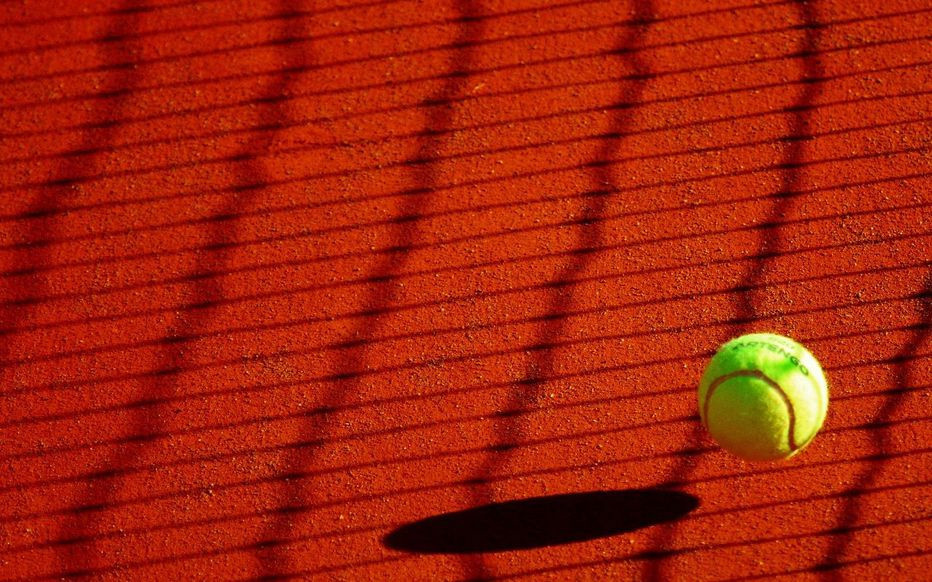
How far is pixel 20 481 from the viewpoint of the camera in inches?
171

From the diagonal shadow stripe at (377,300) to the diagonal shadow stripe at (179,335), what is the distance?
0.68m

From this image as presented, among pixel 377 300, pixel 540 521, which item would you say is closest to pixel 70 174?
pixel 377 300

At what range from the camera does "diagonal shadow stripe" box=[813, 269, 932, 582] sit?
157 inches

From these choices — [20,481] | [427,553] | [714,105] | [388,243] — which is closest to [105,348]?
[20,481]

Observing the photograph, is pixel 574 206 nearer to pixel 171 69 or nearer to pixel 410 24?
pixel 410 24

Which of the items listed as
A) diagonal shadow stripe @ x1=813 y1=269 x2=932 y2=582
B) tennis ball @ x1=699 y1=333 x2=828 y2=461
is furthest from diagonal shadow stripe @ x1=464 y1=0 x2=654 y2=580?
diagonal shadow stripe @ x1=813 y1=269 x2=932 y2=582

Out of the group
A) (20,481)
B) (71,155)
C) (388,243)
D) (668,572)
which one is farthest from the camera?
(71,155)

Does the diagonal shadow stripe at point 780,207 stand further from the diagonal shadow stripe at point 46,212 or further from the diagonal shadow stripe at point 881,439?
the diagonal shadow stripe at point 46,212

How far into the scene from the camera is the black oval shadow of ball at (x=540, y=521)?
4082 mm

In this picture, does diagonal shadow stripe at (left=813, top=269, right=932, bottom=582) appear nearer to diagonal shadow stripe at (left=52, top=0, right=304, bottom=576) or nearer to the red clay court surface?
the red clay court surface

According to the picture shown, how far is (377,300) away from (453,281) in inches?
14.7

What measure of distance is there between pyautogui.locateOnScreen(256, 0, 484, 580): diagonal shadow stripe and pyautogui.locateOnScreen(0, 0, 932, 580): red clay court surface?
0.05 ft

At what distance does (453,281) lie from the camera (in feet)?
15.2

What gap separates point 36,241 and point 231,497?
1722 mm
